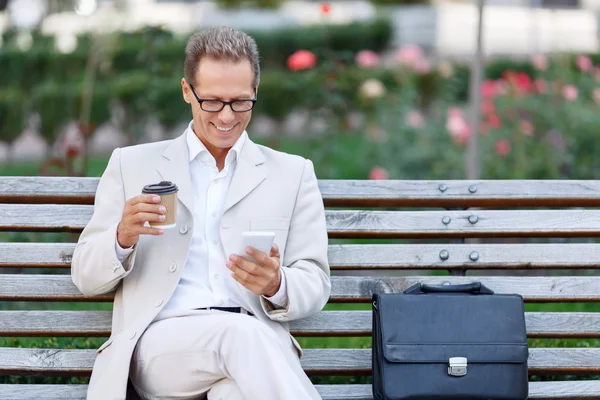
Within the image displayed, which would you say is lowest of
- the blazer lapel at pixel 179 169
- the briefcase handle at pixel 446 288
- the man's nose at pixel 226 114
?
the briefcase handle at pixel 446 288

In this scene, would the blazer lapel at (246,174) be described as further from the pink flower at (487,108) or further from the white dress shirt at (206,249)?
the pink flower at (487,108)

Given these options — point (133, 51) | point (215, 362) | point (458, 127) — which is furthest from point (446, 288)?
point (133, 51)

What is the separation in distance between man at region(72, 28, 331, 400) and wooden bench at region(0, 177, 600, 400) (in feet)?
0.92

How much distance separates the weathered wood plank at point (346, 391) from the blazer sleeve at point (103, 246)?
0.42 m

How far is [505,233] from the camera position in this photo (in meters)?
3.63

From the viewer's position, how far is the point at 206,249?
3203mm

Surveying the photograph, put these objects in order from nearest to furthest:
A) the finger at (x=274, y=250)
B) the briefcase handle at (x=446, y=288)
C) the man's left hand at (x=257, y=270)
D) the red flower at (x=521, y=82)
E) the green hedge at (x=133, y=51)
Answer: the man's left hand at (x=257, y=270), the finger at (x=274, y=250), the briefcase handle at (x=446, y=288), the red flower at (x=521, y=82), the green hedge at (x=133, y=51)

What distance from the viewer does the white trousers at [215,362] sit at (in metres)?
2.81

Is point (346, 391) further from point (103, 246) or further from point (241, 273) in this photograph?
point (103, 246)

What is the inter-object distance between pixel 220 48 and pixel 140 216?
631 millimetres

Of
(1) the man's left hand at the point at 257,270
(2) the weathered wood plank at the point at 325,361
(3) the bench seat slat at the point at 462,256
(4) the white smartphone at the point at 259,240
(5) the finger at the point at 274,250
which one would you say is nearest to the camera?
(4) the white smartphone at the point at 259,240

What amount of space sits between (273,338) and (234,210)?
51cm

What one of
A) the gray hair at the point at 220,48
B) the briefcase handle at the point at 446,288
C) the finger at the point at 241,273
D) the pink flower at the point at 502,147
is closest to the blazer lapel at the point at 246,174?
the gray hair at the point at 220,48

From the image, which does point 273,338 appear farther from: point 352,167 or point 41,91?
point 41,91
